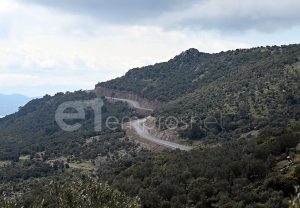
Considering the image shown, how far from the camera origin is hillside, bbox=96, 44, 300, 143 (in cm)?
6962

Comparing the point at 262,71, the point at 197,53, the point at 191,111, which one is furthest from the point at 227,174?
the point at 197,53

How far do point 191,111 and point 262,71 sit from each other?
23.6 metres

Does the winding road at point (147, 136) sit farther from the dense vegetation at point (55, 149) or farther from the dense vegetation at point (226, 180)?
the dense vegetation at point (226, 180)

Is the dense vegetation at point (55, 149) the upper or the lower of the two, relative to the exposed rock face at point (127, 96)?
lower

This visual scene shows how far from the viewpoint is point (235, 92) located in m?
86.7

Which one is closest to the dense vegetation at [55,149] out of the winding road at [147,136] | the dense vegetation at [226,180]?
the winding road at [147,136]

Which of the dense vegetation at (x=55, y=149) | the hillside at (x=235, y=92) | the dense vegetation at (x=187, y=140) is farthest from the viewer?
the hillside at (x=235, y=92)

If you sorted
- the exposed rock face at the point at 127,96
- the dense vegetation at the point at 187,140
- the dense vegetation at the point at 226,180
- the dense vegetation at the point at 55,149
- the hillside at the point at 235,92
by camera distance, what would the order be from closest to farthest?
the dense vegetation at the point at 226,180
the dense vegetation at the point at 187,140
the dense vegetation at the point at 55,149
the hillside at the point at 235,92
the exposed rock face at the point at 127,96

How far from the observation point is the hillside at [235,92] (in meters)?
69.6

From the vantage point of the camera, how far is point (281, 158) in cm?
3391

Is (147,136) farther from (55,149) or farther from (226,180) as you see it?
(226,180)

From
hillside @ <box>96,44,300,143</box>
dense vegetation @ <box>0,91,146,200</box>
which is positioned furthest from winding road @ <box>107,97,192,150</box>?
dense vegetation @ <box>0,91,146,200</box>

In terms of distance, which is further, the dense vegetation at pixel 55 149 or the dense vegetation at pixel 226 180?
the dense vegetation at pixel 55 149

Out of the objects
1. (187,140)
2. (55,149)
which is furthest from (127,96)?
(187,140)
